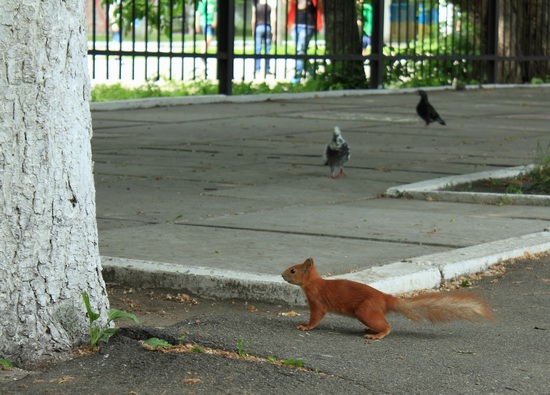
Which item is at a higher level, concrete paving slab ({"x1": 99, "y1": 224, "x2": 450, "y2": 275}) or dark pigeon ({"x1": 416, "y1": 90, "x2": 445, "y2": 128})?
dark pigeon ({"x1": 416, "y1": 90, "x2": 445, "y2": 128})

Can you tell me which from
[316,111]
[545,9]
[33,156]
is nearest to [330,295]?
[33,156]

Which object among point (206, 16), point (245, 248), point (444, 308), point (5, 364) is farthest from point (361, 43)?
point (5, 364)

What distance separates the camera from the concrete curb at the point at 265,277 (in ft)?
19.7

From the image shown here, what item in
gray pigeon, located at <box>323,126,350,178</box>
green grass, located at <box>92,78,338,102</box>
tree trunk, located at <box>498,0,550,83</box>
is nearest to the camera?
gray pigeon, located at <box>323,126,350,178</box>

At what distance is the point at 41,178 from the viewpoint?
15.5ft

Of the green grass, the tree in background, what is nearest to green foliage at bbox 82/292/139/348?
the green grass

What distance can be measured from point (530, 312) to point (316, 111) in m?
12.5

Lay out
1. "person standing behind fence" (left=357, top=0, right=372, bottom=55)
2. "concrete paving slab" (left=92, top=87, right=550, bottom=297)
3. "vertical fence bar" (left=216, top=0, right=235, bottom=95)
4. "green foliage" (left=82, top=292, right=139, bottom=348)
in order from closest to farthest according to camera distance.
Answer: "green foliage" (left=82, top=292, right=139, bottom=348), "concrete paving slab" (left=92, top=87, right=550, bottom=297), "vertical fence bar" (left=216, top=0, right=235, bottom=95), "person standing behind fence" (left=357, top=0, right=372, bottom=55)

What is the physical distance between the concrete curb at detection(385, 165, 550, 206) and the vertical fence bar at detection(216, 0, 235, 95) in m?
10.6

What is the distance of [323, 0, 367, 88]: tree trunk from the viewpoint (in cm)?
2286

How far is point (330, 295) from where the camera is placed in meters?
5.35

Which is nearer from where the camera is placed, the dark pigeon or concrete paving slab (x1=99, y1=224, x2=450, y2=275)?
concrete paving slab (x1=99, y1=224, x2=450, y2=275)

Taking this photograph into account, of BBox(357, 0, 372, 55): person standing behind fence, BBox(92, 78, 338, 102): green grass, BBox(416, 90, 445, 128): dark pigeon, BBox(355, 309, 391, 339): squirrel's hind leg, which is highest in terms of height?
BBox(357, 0, 372, 55): person standing behind fence

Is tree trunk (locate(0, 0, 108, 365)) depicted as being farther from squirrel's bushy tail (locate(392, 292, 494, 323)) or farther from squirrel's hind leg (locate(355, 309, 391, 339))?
squirrel's bushy tail (locate(392, 292, 494, 323))
